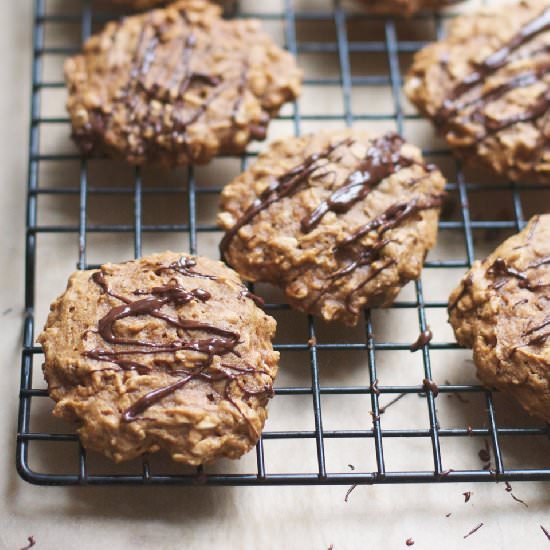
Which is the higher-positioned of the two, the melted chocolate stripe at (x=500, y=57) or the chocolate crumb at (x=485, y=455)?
the melted chocolate stripe at (x=500, y=57)

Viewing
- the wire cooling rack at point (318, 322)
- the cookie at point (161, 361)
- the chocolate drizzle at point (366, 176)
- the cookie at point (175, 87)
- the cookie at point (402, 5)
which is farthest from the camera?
the cookie at point (402, 5)

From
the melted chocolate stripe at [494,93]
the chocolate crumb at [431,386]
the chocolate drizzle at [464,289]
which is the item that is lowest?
the chocolate crumb at [431,386]

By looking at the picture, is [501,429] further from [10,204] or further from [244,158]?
[10,204]

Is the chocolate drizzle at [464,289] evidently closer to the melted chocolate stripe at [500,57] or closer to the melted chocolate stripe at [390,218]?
the melted chocolate stripe at [390,218]

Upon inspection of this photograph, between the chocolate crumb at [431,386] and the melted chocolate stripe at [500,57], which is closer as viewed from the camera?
the chocolate crumb at [431,386]

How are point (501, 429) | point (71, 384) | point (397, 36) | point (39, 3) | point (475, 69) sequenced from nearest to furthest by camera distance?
point (71, 384)
point (501, 429)
point (475, 69)
point (39, 3)
point (397, 36)

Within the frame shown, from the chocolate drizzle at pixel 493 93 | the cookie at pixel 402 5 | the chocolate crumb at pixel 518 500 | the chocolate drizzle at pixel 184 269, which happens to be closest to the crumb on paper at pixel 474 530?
the chocolate crumb at pixel 518 500

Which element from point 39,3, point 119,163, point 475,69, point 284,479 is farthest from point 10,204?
point 475,69
